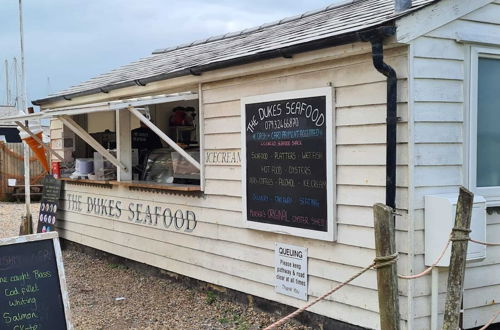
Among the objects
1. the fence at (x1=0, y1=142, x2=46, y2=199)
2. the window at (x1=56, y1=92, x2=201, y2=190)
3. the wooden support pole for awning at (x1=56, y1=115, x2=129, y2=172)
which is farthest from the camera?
the fence at (x1=0, y1=142, x2=46, y2=199)

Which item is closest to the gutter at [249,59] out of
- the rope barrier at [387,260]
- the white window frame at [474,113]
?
the white window frame at [474,113]

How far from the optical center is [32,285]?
14.4 ft

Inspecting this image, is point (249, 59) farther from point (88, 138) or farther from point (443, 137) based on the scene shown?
point (88, 138)

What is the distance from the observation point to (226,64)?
5.80 m

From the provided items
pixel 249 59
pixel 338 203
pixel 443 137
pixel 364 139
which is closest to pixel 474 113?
pixel 443 137

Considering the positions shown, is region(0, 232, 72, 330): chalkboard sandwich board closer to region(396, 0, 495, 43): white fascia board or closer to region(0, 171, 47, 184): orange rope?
region(396, 0, 495, 43): white fascia board

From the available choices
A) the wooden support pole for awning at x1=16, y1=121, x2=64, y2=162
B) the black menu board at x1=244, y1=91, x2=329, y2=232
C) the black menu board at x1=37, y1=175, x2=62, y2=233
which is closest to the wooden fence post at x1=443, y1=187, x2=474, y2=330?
the black menu board at x1=244, y1=91, x2=329, y2=232

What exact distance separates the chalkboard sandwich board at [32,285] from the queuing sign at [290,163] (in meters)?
2.04

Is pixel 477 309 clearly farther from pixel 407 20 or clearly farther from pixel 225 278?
pixel 225 278

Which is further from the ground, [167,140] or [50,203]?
[167,140]

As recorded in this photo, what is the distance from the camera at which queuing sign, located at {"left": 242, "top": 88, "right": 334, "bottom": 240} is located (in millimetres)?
4965

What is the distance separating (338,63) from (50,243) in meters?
2.73

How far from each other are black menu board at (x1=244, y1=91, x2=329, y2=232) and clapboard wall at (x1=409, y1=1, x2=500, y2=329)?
2.88ft

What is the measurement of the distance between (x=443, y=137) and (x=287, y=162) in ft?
4.89
